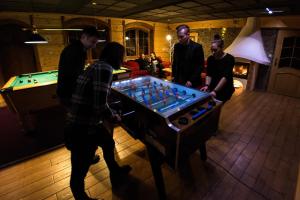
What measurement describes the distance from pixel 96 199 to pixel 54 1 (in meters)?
4.12

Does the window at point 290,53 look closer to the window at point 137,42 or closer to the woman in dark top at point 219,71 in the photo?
the woman in dark top at point 219,71

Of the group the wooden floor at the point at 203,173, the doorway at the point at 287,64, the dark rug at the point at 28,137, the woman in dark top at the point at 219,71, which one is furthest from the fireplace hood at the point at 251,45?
the dark rug at the point at 28,137

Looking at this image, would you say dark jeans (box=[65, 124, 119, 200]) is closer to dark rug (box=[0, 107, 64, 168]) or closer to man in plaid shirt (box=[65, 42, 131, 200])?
man in plaid shirt (box=[65, 42, 131, 200])

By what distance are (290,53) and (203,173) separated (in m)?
5.18

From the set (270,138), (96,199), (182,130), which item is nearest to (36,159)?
(96,199)

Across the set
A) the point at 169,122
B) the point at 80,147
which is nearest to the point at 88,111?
the point at 80,147

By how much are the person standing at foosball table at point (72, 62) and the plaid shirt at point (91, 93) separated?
66 centimetres

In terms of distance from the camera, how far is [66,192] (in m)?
1.89

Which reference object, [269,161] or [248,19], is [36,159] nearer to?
[269,161]

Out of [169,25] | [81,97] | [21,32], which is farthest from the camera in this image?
[169,25]

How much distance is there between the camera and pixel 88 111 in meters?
1.42

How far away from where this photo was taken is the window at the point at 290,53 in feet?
16.1

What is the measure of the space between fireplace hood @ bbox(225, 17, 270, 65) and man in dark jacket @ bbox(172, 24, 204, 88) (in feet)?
8.79

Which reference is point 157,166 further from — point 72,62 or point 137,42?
point 137,42
